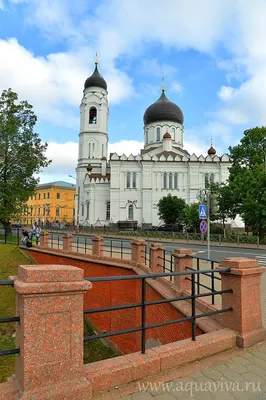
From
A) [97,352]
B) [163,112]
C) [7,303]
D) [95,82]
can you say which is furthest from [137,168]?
[97,352]

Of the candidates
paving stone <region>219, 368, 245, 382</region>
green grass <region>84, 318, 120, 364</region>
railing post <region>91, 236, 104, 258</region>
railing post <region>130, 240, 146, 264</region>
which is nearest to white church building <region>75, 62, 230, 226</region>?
railing post <region>91, 236, 104, 258</region>

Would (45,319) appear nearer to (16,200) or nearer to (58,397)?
(58,397)

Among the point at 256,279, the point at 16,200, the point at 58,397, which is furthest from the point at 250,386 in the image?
the point at 16,200

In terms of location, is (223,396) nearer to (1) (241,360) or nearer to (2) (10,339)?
(1) (241,360)

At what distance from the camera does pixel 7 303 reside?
1462 centimetres

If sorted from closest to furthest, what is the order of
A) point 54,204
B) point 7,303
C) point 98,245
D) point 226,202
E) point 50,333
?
1. point 50,333
2. point 7,303
3. point 98,245
4. point 226,202
5. point 54,204

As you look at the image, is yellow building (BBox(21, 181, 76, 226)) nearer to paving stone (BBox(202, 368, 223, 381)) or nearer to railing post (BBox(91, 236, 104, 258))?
railing post (BBox(91, 236, 104, 258))

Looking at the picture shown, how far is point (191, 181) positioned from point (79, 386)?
54.4m

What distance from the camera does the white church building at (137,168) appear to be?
183ft

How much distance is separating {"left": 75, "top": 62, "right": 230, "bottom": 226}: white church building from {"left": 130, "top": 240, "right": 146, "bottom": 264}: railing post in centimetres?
4236

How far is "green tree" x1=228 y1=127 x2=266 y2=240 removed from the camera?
87.7 ft

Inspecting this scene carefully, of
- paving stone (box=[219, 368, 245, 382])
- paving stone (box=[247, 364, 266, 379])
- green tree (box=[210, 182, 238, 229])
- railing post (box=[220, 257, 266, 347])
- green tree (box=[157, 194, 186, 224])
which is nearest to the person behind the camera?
paving stone (box=[219, 368, 245, 382])

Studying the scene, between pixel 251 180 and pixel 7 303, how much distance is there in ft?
76.9

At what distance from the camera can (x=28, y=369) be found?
2.76m
